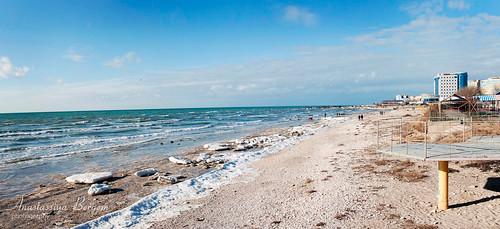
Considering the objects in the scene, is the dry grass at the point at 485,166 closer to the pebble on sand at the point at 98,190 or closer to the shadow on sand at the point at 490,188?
the shadow on sand at the point at 490,188

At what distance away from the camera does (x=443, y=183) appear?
6.90 metres

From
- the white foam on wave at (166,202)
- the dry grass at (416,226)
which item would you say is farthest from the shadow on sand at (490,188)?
the white foam on wave at (166,202)

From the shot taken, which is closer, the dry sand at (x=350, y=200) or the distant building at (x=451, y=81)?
the dry sand at (x=350, y=200)

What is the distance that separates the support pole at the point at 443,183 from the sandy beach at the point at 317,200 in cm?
19

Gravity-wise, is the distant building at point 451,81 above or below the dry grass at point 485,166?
above

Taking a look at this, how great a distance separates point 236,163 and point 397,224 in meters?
9.10

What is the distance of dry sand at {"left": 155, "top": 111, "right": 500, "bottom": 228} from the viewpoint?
686 centimetres

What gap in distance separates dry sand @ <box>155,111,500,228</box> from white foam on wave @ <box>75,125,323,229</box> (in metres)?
0.46

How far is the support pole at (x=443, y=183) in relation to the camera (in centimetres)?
683

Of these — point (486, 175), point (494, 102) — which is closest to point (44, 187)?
point (486, 175)

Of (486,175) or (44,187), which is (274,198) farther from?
(44,187)

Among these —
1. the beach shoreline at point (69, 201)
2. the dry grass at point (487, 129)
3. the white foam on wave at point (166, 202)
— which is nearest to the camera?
the white foam on wave at point (166, 202)

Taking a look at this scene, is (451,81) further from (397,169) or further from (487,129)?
(397,169)

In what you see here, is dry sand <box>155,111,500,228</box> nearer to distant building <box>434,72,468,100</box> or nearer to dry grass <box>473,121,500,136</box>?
dry grass <box>473,121,500,136</box>
